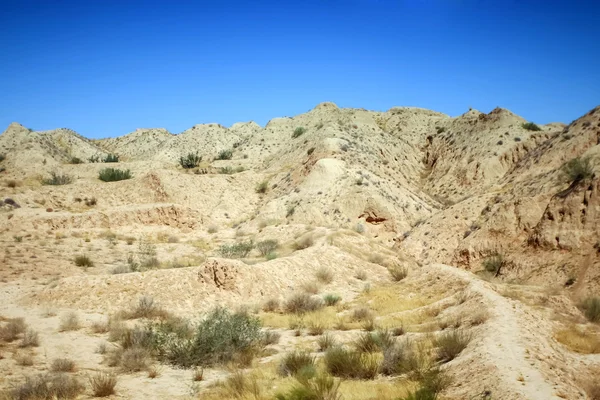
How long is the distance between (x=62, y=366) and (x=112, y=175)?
30504mm

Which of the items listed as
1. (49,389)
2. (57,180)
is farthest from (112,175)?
(49,389)

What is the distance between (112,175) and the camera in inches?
1428

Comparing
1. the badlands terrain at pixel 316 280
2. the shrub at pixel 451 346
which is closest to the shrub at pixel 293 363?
the badlands terrain at pixel 316 280

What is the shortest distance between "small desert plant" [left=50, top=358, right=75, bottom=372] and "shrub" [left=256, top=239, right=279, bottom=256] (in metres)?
11.7

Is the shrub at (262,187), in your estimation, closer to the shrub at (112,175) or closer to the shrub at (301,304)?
the shrub at (112,175)

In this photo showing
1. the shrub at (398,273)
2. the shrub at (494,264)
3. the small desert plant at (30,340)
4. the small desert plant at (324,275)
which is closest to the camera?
the small desert plant at (30,340)

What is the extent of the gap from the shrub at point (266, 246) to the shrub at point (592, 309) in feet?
40.2

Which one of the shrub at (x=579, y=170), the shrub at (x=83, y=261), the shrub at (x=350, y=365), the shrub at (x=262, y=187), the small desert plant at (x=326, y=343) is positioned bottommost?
the shrub at (x=350, y=365)

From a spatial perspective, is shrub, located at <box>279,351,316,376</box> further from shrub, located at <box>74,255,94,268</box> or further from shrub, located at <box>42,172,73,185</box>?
shrub, located at <box>42,172,73,185</box>

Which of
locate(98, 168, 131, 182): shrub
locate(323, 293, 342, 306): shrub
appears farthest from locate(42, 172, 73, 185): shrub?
locate(323, 293, 342, 306): shrub

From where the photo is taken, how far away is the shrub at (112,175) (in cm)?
3606

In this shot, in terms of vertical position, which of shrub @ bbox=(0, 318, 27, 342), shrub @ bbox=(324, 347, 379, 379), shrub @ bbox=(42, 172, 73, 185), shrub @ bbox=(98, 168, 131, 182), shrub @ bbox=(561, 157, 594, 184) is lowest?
shrub @ bbox=(324, 347, 379, 379)

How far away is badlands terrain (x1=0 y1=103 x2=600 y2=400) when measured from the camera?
6863mm

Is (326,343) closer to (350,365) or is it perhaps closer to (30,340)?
(350,365)
